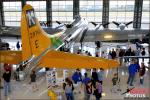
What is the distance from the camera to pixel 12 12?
2931 cm

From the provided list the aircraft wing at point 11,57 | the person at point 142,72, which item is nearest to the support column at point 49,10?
the aircraft wing at point 11,57

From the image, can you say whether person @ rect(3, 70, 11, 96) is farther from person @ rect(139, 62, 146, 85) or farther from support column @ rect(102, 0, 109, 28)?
support column @ rect(102, 0, 109, 28)

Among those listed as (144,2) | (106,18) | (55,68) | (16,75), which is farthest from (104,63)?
(144,2)

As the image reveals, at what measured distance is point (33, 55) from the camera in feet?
42.5

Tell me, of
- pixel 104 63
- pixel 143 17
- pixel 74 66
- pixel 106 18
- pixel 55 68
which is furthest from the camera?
pixel 143 17

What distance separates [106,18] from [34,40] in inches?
601

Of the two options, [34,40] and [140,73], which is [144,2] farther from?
[34,40]

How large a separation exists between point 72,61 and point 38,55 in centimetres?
168

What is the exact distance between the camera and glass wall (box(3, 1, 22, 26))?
94.9 ft

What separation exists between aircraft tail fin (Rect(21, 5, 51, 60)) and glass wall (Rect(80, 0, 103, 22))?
48.9 ft

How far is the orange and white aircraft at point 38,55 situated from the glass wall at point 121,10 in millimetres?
14964

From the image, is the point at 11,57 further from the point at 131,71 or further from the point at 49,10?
the point at 49,10

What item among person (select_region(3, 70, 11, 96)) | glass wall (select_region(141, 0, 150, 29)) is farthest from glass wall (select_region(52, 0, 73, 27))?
person (select_region(3, 70, 11, 96))

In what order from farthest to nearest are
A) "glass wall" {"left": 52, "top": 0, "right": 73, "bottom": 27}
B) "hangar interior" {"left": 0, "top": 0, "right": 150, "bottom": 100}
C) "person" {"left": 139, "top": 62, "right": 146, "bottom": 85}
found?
1. "glass wall" {"left": 52, "top": 0, "right": 73, "bottom": 27}
2. "person" {"left": 139, "top": 62, "right": 146, "bottom": 85}
3. "hangar interior" {"left": 0, "top": 0, "right": 150, "bottom": 100}
